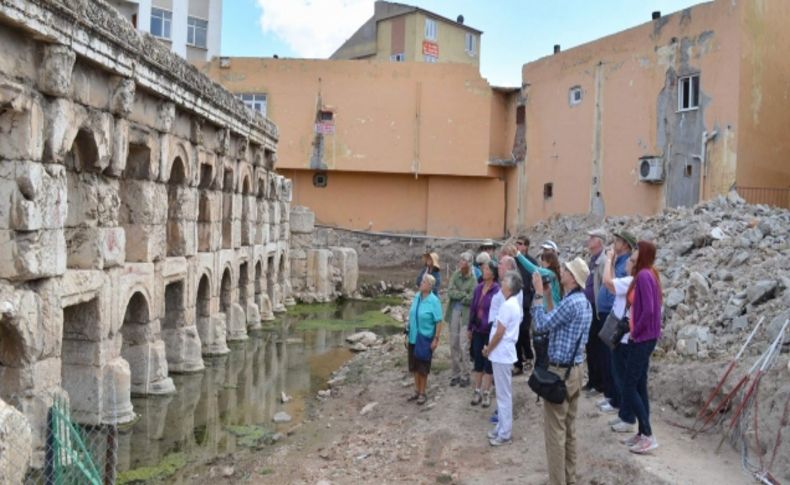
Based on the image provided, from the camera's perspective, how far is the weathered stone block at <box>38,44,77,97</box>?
743 centimetres

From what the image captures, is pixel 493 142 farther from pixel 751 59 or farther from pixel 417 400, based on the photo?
pixel 417 400

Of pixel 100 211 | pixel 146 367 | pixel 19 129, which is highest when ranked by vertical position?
pixel 19 129

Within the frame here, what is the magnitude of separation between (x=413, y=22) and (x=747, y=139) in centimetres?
2417

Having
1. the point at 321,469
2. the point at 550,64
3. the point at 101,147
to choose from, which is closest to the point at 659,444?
the point at 321,469

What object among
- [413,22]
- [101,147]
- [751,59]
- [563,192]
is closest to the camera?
[101,147]

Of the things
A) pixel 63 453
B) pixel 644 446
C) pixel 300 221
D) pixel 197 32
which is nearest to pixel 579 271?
pixel 644 446

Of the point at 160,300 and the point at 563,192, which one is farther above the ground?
the point at 563,192

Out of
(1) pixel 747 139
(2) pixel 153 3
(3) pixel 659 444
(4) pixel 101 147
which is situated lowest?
(3) pixel 659 444

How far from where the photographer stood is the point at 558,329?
248 inches

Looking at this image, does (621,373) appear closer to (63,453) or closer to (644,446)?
(644,446)

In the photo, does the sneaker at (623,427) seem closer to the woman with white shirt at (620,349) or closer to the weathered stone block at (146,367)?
the woman with white shirt at (620,349)

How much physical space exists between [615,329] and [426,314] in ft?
10.2

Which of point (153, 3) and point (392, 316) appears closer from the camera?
point (392, 316)

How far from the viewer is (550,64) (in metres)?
26.4
